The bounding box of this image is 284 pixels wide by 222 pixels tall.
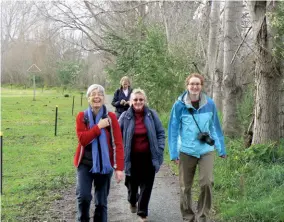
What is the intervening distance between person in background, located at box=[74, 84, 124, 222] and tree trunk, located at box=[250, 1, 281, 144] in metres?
3.76

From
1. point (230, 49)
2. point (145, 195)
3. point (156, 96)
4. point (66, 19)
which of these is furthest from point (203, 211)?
point (66, 19)

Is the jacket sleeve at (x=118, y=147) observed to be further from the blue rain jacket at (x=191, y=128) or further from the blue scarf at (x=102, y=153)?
the blue rain jacket at (x=191, y=128)

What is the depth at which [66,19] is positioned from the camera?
85.8 feet

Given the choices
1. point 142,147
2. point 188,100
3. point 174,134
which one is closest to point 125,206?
point 142,147

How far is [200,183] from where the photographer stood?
5578mm

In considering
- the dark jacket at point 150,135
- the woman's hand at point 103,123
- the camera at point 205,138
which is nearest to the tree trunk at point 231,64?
the dark jacket at point 150,135

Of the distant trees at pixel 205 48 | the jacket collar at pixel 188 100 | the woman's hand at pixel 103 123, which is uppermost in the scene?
the distant trees at pixel 205 48

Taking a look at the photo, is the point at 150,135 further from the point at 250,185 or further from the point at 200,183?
the point at 250,185

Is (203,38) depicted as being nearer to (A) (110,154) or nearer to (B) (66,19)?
(B) (66,19)

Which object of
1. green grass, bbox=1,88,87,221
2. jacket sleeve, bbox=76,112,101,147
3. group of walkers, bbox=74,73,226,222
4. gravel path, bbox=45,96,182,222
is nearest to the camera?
jacket sleeve, bbox=76,112,101,147

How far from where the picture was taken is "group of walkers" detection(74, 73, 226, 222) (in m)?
5.05

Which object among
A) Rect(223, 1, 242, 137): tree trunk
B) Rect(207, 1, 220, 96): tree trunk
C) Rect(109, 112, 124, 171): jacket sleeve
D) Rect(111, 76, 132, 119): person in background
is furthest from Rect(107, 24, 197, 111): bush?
Rect(109, 112, 124, 171): jacket sleeve

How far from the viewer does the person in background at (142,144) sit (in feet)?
19.6

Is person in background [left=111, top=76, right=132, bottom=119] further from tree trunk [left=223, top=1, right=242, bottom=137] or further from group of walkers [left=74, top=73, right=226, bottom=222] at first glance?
group of walkers [left=74, top=73, right=226, bottom=222]
